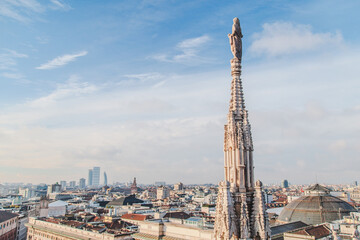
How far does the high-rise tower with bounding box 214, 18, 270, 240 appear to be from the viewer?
12375 mm

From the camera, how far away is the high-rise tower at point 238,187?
12375 millimetres

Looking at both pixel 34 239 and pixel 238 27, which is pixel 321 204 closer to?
pixel 238 27

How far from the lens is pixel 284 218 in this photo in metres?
56.0

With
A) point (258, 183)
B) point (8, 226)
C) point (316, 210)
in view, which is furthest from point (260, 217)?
point (8, 226)

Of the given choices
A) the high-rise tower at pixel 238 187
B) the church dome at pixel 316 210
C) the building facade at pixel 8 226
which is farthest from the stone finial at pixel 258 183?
the building facade at pixel 8 226

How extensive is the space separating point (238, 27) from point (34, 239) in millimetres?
79671

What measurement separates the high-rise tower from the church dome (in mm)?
46279

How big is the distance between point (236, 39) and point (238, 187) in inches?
269

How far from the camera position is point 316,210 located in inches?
2147

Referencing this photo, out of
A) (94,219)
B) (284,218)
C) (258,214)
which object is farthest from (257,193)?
(94,219)

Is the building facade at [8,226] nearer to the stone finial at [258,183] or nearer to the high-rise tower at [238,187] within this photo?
the high-rise tower at [238,187]

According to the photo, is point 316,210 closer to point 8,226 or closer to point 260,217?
point 260,217

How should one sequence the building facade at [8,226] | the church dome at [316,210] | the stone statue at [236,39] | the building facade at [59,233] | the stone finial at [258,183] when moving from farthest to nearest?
the building facade at [8,226]
the building facade at [59,233]
the church dome at [316,210]
the stone statue at [236,39]
the stone finial at [258,183]

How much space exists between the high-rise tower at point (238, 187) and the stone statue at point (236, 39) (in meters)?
0.54
